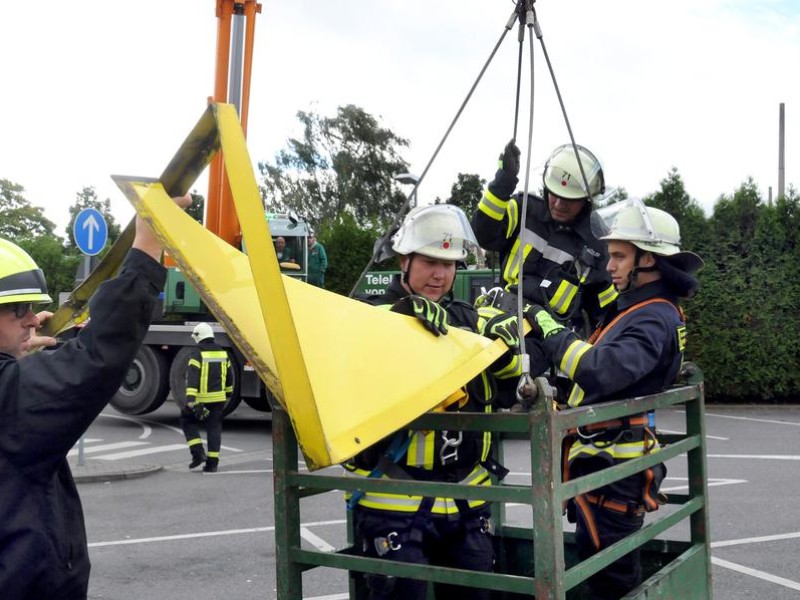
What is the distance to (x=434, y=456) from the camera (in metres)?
2.94

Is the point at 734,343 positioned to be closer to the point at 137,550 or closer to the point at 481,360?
the point at 137,550

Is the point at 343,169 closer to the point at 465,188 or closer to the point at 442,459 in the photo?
the point at 465,188

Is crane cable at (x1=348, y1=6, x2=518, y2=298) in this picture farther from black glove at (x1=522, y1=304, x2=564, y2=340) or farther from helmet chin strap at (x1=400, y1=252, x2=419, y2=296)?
black glove at (x1=522, y1=304, x2=564, y2=340)

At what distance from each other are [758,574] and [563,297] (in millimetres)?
2743

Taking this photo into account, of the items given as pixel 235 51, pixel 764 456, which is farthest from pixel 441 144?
pixel 764 456

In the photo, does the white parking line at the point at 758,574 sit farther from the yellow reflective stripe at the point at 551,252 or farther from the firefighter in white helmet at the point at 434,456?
the firefighter in white helmet at the point at 434,456

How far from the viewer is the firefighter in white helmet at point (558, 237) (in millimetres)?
3990

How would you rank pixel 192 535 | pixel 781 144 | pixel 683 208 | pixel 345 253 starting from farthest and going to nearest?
pixel 781 144 → pixel 345 253 → pixel 683 208 → pixel 192 535

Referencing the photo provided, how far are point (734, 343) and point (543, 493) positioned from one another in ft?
44.8

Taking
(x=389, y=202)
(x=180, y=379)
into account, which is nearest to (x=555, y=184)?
(x=180, y=379)

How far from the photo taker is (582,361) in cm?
312

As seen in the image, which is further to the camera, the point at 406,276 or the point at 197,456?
the point at 197,456

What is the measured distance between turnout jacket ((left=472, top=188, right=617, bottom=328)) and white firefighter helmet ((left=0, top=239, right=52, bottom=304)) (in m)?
2.10

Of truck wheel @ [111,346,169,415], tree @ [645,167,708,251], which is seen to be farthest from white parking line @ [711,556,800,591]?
tree @ [645,167,708,251]
